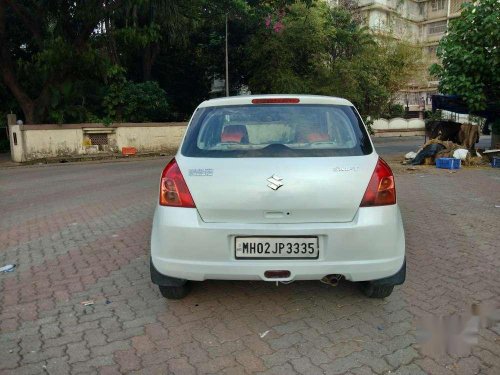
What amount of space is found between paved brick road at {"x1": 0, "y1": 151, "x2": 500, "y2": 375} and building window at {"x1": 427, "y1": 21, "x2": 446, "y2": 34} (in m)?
57.5

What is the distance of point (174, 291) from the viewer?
3.47 m

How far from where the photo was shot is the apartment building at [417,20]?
158 ft

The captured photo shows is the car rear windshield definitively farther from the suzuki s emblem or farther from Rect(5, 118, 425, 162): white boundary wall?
Rect(5, 118, 425, 162): white boundary wall

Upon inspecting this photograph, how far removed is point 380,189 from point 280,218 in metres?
0.72

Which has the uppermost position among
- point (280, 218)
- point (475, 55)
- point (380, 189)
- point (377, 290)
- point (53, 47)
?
point (53, 47)

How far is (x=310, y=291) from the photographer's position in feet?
12.2

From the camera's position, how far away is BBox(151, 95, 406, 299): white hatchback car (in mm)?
2908

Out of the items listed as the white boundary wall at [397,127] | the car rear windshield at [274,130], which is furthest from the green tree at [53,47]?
the white boundary wall at [397,127]

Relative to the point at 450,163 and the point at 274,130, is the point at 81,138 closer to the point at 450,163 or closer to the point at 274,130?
the point at 450,163

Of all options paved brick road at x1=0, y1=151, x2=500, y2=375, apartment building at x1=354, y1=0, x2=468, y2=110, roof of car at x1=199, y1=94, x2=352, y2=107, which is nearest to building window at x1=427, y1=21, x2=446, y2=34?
apartment building at x1=354, y1=0, x2=468, y2=110

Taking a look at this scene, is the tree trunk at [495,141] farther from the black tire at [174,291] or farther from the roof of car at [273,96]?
the black tire at [174,291]

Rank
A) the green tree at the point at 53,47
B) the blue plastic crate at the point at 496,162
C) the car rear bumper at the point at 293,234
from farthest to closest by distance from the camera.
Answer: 1. the green tree at the point at 53,47
2. the blue plastic crate at the point at 496,162
3. the car rear bumper at the point at 293,234

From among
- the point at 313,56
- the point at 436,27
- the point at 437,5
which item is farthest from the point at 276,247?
the point at 437,5

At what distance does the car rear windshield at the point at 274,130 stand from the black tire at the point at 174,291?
3.55 ft
